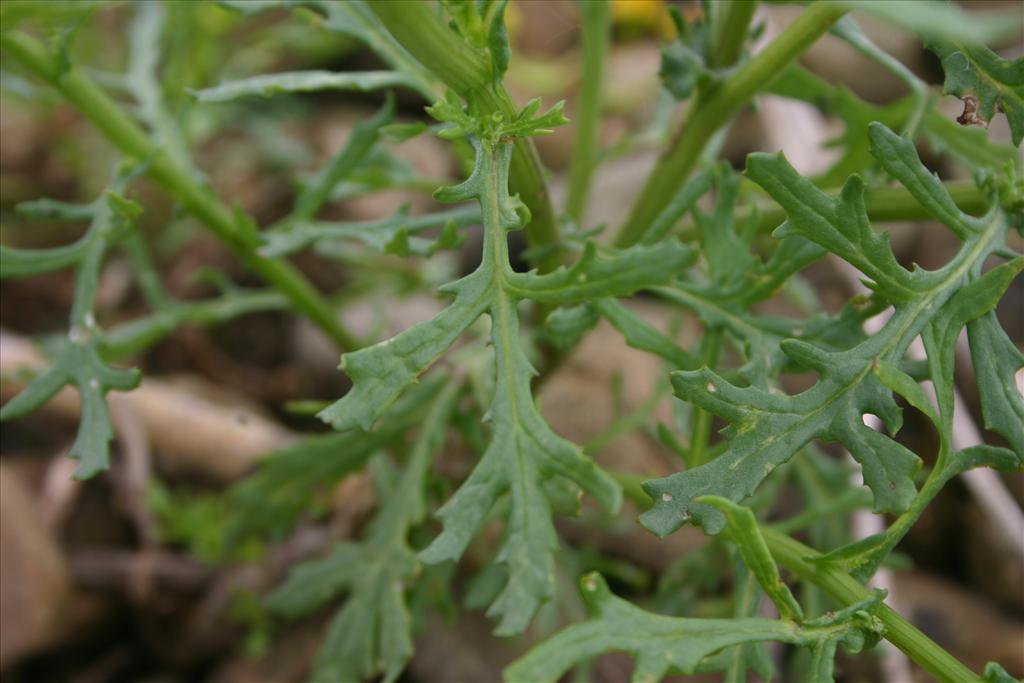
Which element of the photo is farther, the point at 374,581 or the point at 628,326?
the point at 374,581

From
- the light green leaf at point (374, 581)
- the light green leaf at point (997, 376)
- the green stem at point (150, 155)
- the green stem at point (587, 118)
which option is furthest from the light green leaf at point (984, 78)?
the green stem at point (150, 155)

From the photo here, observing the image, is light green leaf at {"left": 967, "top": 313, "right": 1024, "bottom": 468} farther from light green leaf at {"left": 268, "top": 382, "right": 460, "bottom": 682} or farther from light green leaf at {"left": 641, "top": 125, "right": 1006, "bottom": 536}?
light green leaf at {"left": 268, "top": 382, "right": 460, "bottom": 682}

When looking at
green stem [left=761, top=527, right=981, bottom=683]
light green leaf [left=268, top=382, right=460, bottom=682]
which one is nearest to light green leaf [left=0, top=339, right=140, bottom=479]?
light green leaf [left=268, top=382, right=460, bottom=682]

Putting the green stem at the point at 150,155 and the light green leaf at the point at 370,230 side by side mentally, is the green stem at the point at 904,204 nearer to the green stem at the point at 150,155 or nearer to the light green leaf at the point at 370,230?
the light green leaf at the point at 370,230

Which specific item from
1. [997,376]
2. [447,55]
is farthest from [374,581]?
[997,376]

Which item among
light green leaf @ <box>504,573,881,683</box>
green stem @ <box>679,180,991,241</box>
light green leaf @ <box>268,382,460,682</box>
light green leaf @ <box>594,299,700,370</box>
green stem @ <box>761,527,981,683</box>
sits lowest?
light green leaf @ <box>268,382,460,682</box>

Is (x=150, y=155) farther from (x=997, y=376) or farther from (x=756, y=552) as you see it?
(x=997, y=376)

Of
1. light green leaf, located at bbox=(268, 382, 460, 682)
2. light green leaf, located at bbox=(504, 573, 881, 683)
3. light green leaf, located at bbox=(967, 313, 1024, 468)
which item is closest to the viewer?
light green leaf, located at bbox=(504, 573, 881, 683)

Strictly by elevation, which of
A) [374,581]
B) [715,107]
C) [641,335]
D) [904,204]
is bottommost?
[374,581]
